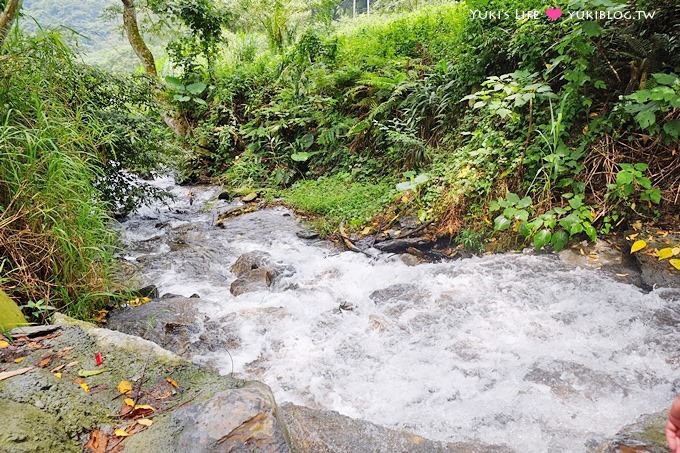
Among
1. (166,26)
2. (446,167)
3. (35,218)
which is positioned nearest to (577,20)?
(446,167)

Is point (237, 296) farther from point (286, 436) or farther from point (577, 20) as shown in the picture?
point (577, 20)

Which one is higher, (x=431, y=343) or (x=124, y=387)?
(x=124, y=387)

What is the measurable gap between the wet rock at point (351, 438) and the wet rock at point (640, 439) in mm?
485

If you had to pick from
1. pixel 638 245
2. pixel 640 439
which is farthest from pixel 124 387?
pixel 638 245

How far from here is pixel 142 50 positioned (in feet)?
32.7

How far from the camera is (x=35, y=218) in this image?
2963 millimetres

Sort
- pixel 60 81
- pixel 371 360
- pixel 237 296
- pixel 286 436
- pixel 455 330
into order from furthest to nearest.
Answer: pixel 237 296, pixel 60 81, pixel 455 330, pixel 371 360, pixel 286 436

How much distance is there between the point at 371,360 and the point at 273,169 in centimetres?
624

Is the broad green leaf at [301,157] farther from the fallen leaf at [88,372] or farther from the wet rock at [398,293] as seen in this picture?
the fallen leaf at [88,372]

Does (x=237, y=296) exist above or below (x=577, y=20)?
below

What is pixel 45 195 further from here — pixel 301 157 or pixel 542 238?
pixel 301 157

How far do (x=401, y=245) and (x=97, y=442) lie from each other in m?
3.85

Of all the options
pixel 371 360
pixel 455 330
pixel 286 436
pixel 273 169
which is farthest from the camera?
pixel 273 169

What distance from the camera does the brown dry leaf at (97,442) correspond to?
1.71m
